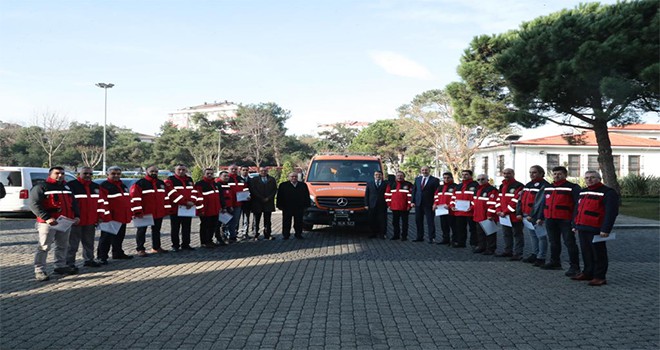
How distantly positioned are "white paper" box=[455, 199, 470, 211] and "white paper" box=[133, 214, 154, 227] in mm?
6225

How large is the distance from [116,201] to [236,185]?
10.2ft

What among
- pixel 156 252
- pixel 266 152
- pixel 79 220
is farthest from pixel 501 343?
pixel 266 152

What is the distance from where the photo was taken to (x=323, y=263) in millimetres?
9664

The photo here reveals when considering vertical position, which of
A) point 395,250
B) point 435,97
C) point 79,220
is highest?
point 435,97

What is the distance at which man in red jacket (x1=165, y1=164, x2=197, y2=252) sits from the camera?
10.7 meters

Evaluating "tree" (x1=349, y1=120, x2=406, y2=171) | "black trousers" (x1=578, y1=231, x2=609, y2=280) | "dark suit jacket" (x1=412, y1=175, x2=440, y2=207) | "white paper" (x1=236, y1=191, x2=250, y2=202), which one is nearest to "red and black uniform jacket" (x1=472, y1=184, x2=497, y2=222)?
"dark suit jacket" (x1=412, y1=175, x2=440, y2=207)

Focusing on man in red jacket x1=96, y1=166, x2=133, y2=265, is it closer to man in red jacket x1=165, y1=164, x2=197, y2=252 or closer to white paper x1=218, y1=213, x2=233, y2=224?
man in red jacket x1=165, y1=164, x2=197, y2=252

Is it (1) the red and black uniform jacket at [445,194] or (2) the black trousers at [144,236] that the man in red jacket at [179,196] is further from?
(1) the red and black uniform jacket at [445,194]

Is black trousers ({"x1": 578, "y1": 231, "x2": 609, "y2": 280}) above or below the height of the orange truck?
below

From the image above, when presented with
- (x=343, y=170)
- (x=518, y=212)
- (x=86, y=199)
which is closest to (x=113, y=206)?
(x=86, y=199)

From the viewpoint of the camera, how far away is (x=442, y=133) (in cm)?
5094

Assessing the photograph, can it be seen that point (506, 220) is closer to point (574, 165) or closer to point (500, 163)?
point (574, 165)

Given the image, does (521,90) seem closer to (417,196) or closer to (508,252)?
(417,196)

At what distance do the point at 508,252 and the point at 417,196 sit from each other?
9.64ft
